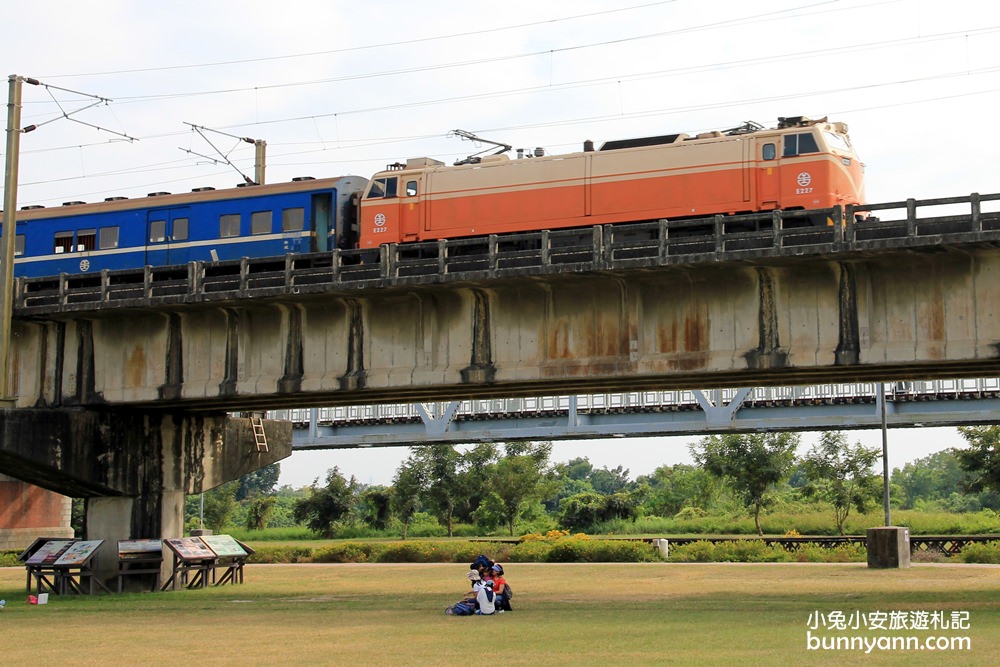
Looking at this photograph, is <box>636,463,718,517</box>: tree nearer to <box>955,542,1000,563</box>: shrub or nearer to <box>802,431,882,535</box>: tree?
<box>802,431,882,535</box>: tree

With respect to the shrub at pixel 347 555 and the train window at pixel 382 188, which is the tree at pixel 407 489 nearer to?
the shrub at pixel 347 555

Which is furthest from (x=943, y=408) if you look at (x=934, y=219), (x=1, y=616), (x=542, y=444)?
(x=1, y=616)

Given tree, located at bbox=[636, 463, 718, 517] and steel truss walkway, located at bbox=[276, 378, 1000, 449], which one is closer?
steel truss walkway, located at bbox=[276, 378, 1000, 449]

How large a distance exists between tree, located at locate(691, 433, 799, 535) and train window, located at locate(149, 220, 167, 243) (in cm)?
4303

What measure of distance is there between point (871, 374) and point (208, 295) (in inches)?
683

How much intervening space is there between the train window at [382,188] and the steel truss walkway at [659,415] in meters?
26.2

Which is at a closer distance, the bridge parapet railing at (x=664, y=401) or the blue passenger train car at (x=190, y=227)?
the blue passenger train car at (x=190, y=227)

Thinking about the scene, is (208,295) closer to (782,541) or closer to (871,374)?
(871,374)

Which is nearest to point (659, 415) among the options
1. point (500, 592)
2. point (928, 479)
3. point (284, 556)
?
point (284, 556)

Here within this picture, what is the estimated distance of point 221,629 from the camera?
933 inches

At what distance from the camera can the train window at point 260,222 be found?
36.8 m

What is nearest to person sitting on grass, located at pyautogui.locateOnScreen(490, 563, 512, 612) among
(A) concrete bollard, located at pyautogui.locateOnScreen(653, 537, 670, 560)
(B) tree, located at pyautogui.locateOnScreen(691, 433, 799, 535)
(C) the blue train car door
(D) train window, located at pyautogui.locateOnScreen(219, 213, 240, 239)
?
(D) train window, located at pyautogui.locateOnScreen(219, 213, 240, 239)

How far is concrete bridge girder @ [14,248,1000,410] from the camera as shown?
2708 cm

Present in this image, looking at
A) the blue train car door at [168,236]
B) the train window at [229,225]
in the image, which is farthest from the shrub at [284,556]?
the train window at [229,225]
